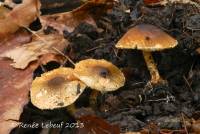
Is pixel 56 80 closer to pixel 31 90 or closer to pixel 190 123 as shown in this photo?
pixel 31 90

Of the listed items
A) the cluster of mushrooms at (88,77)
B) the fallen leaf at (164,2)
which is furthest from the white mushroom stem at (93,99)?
the fallen leaf at (164,2)

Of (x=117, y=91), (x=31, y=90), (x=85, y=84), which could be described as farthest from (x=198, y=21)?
(x=31, y=90)

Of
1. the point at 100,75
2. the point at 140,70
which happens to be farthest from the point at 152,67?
the point at 100,75

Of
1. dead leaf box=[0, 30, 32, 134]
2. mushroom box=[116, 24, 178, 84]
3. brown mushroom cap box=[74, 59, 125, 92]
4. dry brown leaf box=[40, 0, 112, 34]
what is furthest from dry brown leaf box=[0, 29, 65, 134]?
mushroom box=[116, 24, 178, 84]

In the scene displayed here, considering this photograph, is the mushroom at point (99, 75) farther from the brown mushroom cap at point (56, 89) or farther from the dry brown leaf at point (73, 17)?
the dry brown leaf at point (73, 17)

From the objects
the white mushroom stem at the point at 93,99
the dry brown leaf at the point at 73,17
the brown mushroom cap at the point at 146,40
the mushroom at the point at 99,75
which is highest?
the brown mushroom cap at the point at 146,40

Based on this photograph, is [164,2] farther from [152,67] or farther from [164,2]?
[152,67]

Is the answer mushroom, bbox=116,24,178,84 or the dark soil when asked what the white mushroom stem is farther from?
mushroom, bbox=116,24,178,84
